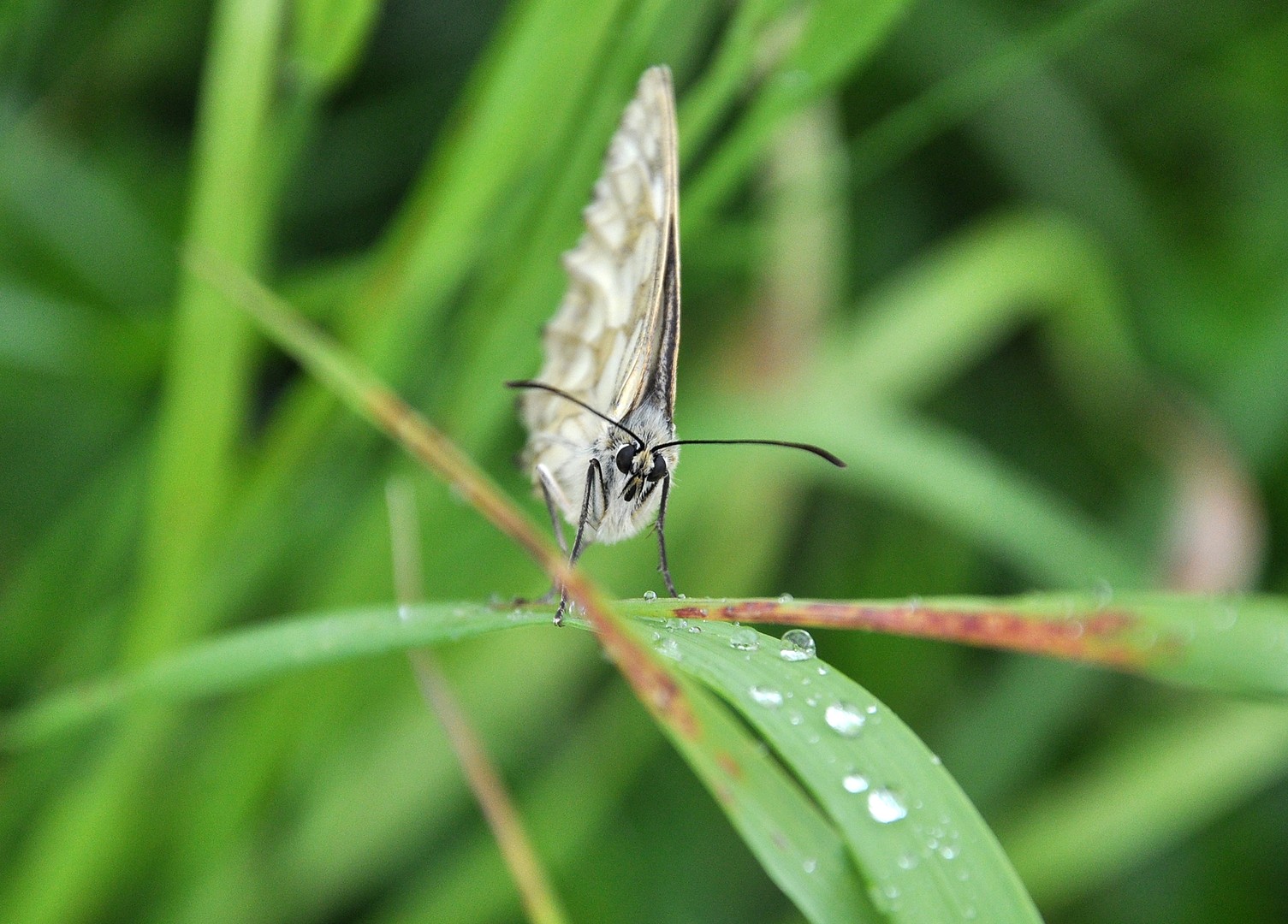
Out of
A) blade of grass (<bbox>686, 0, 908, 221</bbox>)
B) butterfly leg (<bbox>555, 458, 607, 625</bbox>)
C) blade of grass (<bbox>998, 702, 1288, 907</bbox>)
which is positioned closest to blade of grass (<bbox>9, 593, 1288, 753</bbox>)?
butterfly leg (<bbox>555, 458, 607, 625</bbox>)

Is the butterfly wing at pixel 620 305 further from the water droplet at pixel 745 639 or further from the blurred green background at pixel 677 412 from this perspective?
the water droplet at pixel 745 639

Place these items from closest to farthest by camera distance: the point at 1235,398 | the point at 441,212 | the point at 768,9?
the point at 768,9, the point at 441,212, the point at 1235,398

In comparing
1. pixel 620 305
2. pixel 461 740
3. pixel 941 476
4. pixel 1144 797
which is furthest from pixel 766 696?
pixel 1144 797

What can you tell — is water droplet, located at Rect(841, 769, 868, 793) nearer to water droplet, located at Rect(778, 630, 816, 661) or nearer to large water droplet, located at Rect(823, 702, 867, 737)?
large water droplet, located at Rect(823, 702, 867, 737)

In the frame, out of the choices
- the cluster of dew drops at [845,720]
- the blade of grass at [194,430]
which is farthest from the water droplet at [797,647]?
the blade of grass at [194,430]

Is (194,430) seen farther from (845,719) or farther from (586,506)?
(845,719)

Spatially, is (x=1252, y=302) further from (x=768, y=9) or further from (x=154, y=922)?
(x=154, y=922)

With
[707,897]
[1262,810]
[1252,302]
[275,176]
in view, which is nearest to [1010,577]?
[1262,810]
